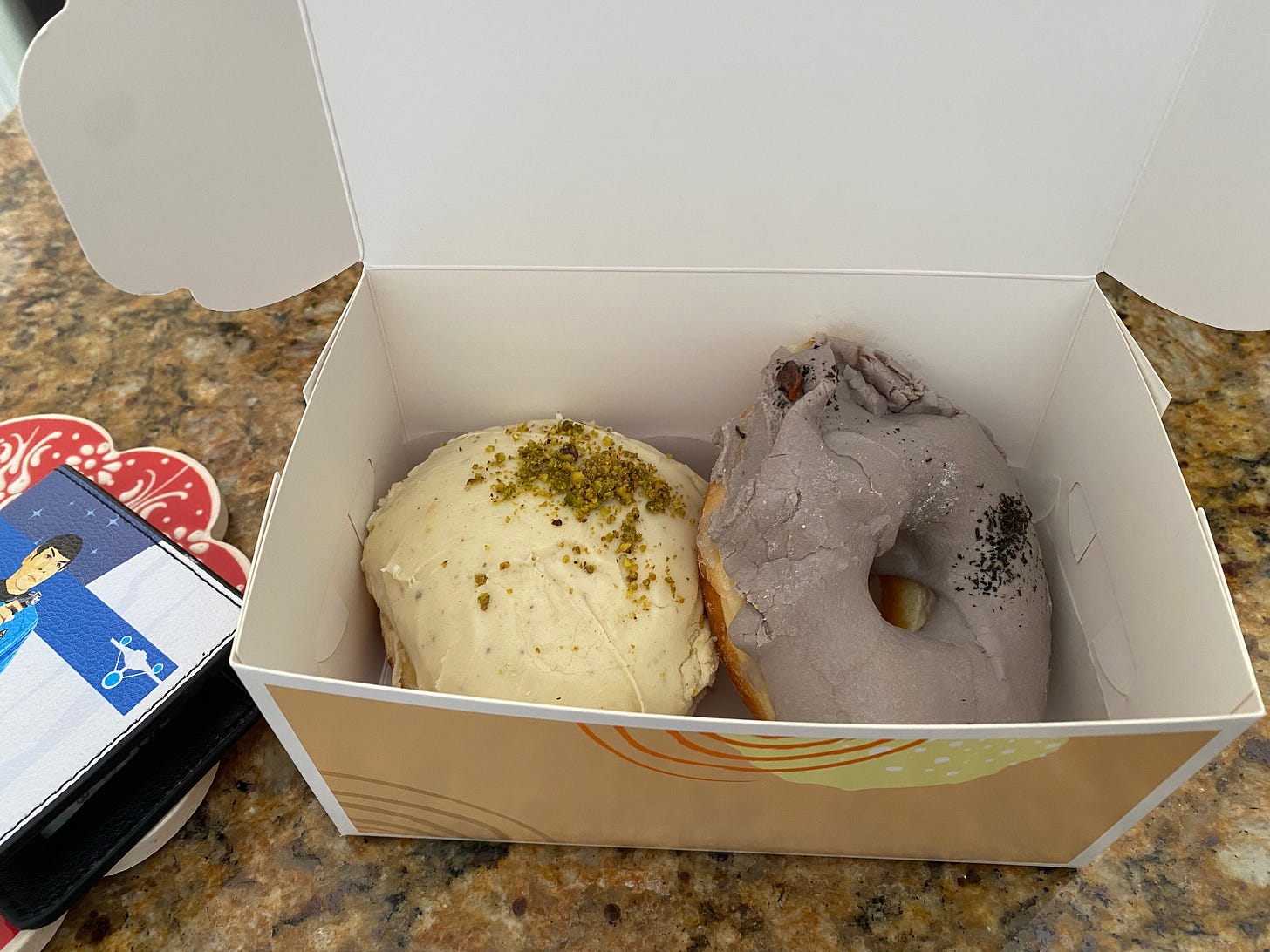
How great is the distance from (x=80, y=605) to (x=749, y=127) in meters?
0.64

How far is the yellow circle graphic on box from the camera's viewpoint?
0.54 m

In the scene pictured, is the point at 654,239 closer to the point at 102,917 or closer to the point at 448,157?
the point at 448,157

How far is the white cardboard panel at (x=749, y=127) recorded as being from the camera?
0.70 meters

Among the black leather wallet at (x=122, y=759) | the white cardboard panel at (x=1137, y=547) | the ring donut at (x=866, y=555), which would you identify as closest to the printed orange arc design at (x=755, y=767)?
the ring donut at (x=866, y=555)

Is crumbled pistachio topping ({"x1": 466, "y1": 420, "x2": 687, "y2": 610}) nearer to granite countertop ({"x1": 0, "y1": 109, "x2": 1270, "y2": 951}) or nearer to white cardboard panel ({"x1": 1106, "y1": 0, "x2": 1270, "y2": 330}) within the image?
granite countertop ({"x1": 0, "y1": 109, "x2": 1270, "y2": 951})

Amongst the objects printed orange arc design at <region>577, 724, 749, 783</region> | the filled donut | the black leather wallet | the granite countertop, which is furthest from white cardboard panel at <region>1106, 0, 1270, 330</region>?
the black leather wallet

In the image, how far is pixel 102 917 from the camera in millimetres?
675

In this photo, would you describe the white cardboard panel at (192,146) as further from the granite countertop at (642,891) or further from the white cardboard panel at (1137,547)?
the white cardboard panel at (1137,547)

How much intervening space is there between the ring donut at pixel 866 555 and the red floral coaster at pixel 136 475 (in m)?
0.45

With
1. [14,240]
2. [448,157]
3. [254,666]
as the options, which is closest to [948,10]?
[448,157]

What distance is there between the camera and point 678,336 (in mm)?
904

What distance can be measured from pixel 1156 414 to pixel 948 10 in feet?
1.12

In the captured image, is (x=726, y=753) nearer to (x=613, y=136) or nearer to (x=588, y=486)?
(x=588, y=486)

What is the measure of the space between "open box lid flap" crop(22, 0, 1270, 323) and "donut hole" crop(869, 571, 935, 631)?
285 millimetres
